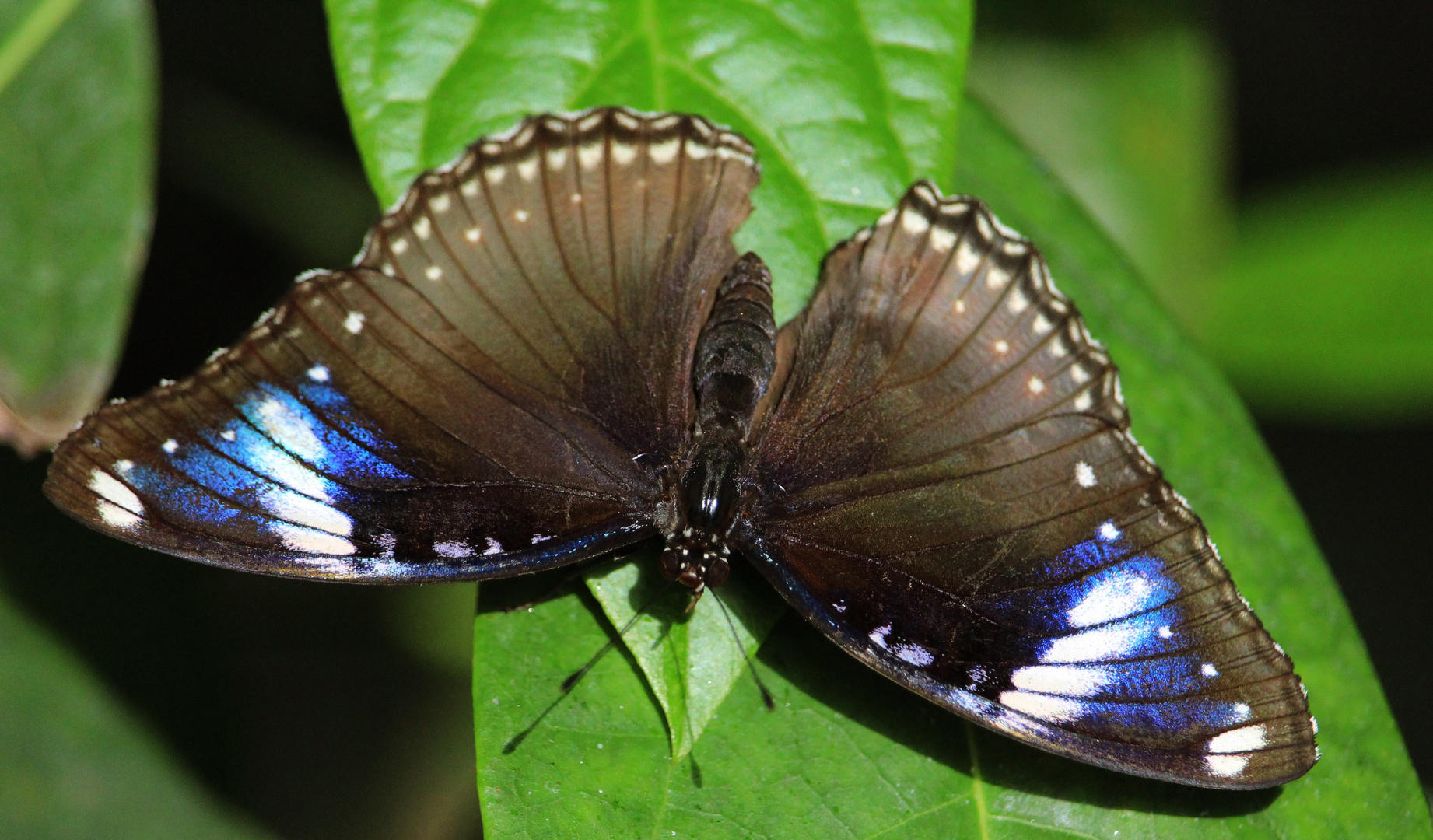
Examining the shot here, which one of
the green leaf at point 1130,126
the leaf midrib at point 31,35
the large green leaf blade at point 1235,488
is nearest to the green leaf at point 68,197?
the leaf midrib at point 31,35

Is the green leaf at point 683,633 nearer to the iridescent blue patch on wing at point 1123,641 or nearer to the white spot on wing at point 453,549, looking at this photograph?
the white spot on wing at point 453,549

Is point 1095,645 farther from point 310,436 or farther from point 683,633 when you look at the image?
point 310,436

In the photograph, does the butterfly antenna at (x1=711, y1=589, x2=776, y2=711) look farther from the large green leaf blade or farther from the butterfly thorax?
the large green leaf blade

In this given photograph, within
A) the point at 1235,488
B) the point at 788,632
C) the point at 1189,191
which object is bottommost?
the point at 788,632

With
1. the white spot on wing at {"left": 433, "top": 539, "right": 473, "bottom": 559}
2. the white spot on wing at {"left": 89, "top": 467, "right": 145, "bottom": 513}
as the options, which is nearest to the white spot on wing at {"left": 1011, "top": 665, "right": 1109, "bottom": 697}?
the white spot on wing at {"left": 433, "top": 539, "right": 473, "bottom": 559}

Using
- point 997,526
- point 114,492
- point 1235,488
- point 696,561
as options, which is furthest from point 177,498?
point 1235,488
